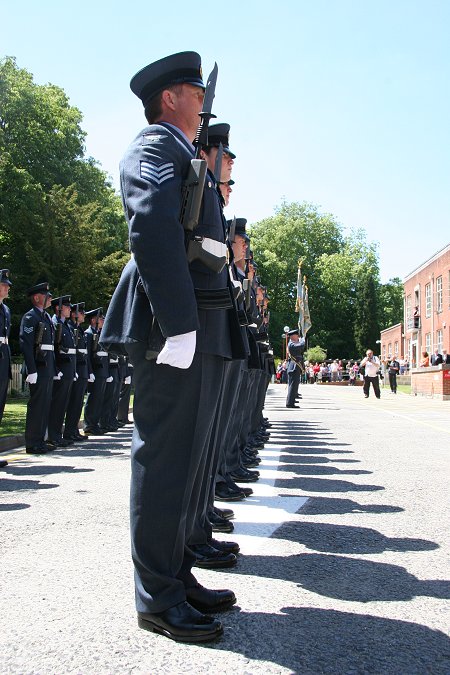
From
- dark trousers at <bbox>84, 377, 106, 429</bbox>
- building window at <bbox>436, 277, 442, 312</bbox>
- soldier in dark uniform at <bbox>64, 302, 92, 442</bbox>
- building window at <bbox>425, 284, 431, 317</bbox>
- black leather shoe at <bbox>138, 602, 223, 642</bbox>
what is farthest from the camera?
building window at <bbox>425, 284, 431, 317</bbox>

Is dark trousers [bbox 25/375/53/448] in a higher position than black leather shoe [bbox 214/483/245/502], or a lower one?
higher

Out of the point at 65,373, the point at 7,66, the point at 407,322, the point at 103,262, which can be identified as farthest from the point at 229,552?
the point at 407,322

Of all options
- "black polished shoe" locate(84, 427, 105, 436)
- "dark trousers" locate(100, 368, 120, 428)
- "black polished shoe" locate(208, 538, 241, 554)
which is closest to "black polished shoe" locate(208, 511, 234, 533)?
"black polished shoe" locate(208, 538, 241, 554)

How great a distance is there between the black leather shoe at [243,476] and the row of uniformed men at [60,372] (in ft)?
8.52

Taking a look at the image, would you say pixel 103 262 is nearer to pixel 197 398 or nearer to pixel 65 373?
pixel 65 373

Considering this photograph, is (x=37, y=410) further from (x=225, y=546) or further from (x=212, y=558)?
(x=212, y=558)

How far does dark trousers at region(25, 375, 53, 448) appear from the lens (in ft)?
30.7

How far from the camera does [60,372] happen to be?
1045cm

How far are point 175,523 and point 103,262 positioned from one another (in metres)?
31.7

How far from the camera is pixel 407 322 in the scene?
210 feet

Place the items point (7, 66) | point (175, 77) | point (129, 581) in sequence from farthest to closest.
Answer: point (7, 66) → point (129, 581) → point (175, 77)

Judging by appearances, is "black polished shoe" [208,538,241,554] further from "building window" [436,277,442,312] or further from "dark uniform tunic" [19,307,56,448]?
"building window" [436,277,442,312]

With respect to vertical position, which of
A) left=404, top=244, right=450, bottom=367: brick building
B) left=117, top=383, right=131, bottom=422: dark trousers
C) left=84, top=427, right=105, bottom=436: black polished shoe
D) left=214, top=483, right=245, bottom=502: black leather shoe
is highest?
left=404, top=244, right=450, bottom=367: brick building

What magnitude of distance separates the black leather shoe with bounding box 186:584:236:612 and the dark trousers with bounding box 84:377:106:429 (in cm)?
926
